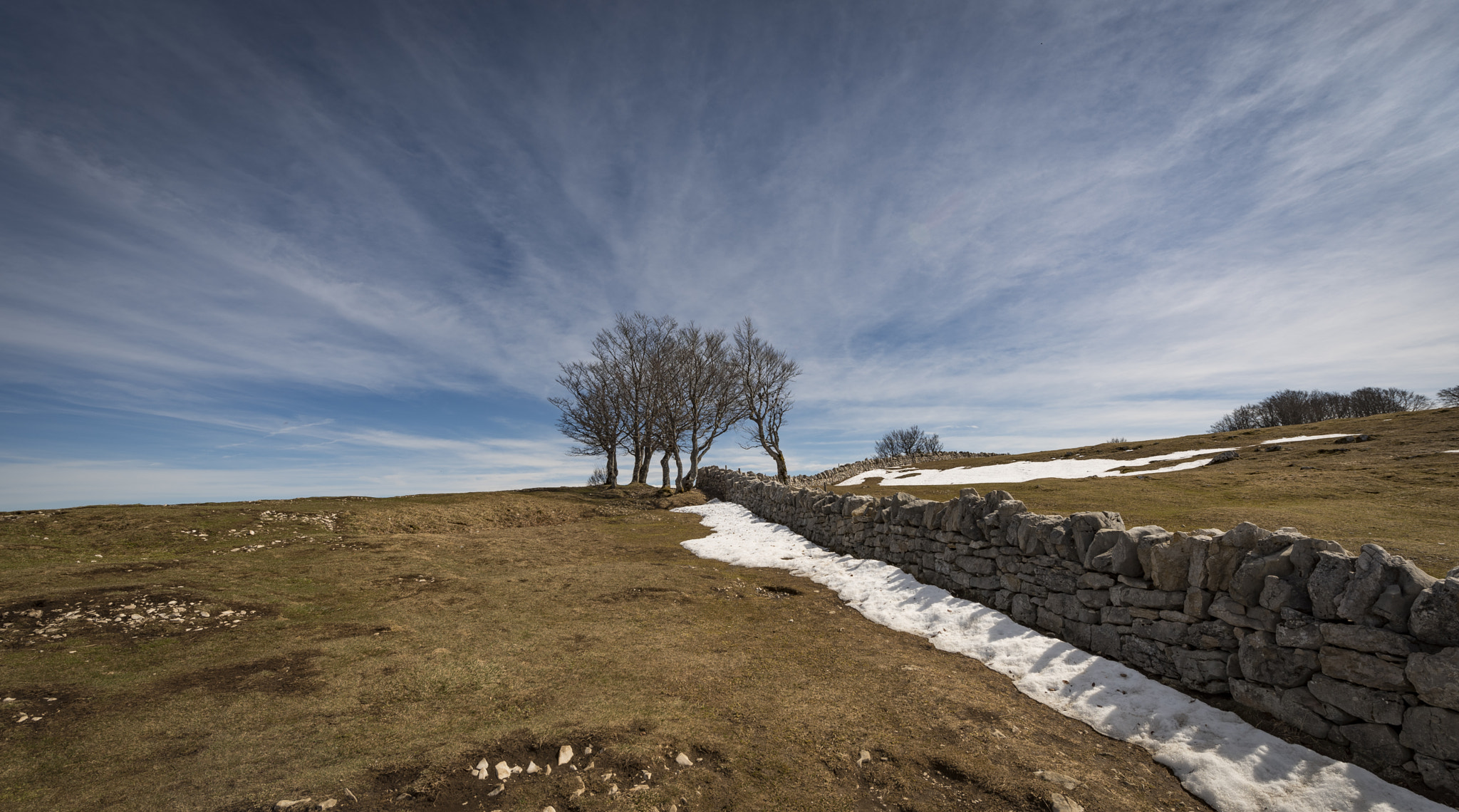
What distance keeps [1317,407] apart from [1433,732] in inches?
3427

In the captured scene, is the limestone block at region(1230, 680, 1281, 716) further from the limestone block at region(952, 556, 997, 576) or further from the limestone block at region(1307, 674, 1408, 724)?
the limestone block at region(952, 556, 997, 576)

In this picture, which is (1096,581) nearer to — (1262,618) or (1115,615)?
(1115,615)

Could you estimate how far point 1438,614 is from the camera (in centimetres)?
347

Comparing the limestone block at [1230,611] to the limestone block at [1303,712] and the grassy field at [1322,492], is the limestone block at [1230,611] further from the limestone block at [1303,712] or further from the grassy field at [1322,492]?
the grassy field at [1322,492]

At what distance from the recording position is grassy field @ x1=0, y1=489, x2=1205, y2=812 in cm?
353

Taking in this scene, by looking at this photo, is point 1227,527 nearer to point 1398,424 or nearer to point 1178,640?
point 1178,640

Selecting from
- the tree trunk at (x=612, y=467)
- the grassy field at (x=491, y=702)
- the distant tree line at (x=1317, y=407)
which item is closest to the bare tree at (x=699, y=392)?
the tree trunk at (x=612, y=467)

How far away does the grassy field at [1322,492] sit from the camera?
9133 mm

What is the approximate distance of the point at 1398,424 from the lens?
2530 cm

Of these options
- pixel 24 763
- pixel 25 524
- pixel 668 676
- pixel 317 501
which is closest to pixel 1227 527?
pixel 668 676

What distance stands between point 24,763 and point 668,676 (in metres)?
4.53

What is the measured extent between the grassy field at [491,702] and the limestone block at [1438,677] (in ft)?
5.33

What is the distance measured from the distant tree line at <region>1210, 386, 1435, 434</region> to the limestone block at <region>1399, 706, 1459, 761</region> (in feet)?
226

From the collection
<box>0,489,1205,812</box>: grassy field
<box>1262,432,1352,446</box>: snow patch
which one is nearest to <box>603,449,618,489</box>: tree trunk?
<box>0,489,1205,812</box>: grassy field
